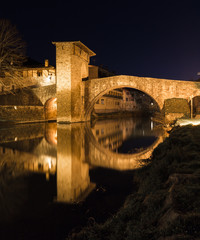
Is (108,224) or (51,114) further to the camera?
(51,114)

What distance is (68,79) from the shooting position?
2097 centimetres

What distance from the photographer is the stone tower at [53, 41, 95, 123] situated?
2084 cm

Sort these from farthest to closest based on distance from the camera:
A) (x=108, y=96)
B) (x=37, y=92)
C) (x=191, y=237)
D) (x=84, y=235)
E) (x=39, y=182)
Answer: (x=108, y=96) → (x=37, y=92) → (x=39, y=182) → (x=84, y=235) → (x=191, y=237)

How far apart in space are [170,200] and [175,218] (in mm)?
406

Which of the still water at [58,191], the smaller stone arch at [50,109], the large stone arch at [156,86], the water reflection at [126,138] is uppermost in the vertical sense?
the large stone arch at [156,86]

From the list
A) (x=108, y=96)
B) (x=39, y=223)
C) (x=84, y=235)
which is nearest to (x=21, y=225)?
(x=39, y=223)

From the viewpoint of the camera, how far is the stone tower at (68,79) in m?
20.8

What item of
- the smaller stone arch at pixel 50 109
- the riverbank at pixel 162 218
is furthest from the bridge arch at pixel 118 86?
the riverbank at pixel 162 218

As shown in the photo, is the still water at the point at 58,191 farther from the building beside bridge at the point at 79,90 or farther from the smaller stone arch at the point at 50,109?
the smaller stone arch at the point at 50,109

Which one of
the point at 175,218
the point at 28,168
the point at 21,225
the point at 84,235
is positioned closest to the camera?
the point at 175,218

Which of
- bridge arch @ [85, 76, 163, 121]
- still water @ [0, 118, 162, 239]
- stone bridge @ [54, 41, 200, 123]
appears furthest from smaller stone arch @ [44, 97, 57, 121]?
still water @ [0, 118, 162, 239]

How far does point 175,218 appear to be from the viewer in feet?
6.02

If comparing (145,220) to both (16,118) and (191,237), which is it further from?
(16,118)

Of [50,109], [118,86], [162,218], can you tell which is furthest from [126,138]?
[50,109]
